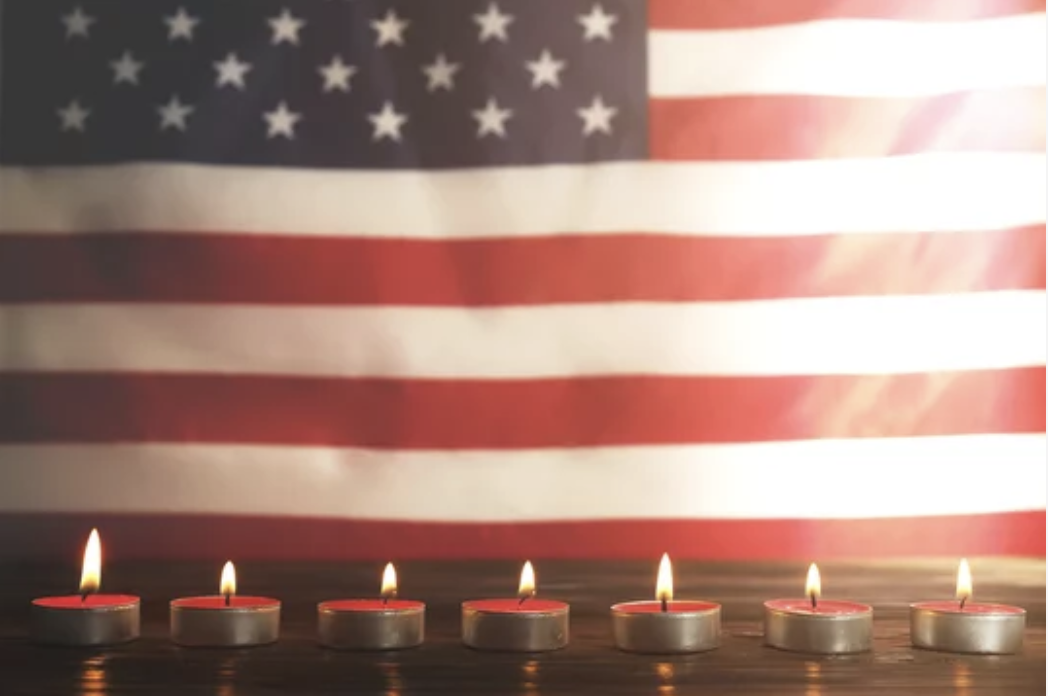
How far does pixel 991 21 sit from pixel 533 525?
0.93 m

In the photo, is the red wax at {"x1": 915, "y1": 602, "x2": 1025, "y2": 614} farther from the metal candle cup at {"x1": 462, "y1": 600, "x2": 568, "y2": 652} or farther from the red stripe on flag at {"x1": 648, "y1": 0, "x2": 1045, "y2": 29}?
the red stripe on flag at {"x1": 648, "y1": 0, "x2": 1045, "y2": 29}

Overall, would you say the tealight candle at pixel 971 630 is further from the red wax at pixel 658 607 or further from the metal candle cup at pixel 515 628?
the metal candle cup at pixel 515 628

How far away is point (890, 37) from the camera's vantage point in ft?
5.80

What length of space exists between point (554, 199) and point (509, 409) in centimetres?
29

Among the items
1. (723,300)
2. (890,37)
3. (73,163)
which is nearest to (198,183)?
(73,163)

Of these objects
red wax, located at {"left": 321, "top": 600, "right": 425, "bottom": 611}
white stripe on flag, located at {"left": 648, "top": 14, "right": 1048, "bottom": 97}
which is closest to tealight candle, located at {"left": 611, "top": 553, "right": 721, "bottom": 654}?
red wax, located at {"left": 321, "top": 600, "right": 425, "bottom": 611}

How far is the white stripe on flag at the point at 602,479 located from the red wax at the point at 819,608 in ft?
1.53

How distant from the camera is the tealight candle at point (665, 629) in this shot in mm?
1187

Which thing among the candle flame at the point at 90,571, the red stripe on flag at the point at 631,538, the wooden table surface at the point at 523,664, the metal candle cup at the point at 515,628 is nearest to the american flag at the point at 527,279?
the red stripe on flag at the point at 631,538

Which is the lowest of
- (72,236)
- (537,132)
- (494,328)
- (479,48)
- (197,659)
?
(197,659)

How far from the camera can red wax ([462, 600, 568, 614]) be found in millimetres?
1190

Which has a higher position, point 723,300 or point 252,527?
point 723,300

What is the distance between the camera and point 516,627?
118 centimetres

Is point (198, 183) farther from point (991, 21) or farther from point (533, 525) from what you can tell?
point (991, 21)
